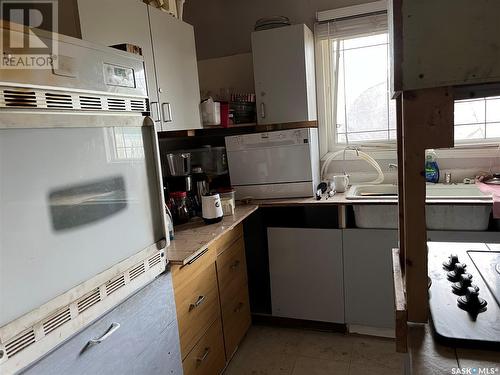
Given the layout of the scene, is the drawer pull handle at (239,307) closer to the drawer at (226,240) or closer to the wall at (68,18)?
the drawer at (226,240)

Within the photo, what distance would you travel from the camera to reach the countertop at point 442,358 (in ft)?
2.29

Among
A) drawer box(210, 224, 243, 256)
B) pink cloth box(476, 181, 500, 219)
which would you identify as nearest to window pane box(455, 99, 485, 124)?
pink cloth box(476, 181, 500, 219)

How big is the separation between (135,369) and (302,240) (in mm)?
1288

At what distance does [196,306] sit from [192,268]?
0.19 metres

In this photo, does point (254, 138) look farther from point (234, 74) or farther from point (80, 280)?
point (80, 280)

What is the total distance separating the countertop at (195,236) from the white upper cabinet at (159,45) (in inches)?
21.1

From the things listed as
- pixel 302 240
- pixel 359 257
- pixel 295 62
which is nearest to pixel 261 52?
pixel 295 62

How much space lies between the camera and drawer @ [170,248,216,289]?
1475mm

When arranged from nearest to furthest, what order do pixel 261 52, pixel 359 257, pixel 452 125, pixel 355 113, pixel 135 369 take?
pixel 452 125, pixel 135 369, pixel 359 257, pixel 261 52, pixel 355 113

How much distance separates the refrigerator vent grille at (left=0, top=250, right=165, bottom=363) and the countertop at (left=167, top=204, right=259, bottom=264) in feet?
0.66

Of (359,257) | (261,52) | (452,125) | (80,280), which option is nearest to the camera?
(452,125)

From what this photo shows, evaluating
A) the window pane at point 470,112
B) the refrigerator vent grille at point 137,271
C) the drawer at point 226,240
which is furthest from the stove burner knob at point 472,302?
the window pane at point 470,112

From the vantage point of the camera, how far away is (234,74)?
2.61m

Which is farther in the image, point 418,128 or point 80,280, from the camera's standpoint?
point 80,280
